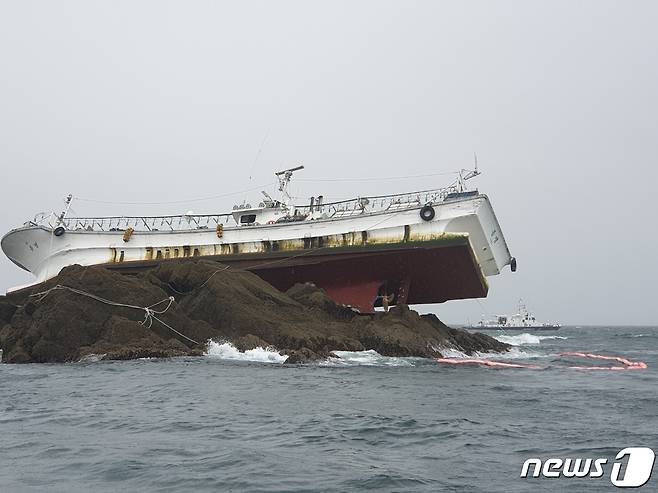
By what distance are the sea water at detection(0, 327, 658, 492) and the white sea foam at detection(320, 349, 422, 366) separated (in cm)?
200

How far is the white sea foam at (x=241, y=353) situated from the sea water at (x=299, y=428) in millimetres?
2826

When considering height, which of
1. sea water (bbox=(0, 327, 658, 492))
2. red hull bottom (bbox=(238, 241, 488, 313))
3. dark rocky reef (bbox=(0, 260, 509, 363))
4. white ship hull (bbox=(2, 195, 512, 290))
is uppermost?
white ship hull (bbox=(2, 195, 512, 290))

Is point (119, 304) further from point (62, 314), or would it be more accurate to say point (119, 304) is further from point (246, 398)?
point (246, 398)

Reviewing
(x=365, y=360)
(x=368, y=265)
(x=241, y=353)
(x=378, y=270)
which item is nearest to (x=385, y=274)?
(x=378, y=270)

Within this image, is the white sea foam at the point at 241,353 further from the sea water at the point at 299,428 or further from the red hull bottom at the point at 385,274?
the red hull bottom at the point at 385,274

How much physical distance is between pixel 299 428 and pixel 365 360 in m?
11.2

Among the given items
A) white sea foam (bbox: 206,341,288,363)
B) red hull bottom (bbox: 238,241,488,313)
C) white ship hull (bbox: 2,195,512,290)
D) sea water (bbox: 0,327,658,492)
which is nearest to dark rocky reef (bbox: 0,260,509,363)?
white sea foam (bbox: 206,341,288,363)

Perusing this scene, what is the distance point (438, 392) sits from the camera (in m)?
14.6

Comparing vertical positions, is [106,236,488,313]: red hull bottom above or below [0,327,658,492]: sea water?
above

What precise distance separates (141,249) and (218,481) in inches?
1059

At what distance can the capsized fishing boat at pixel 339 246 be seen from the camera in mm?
28266

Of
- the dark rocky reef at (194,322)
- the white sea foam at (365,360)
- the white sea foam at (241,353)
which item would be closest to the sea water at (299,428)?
the white sea foam at (365,360)

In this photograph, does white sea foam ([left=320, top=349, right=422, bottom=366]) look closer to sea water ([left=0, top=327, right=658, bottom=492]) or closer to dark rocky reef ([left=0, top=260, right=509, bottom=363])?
dark rocky reef ([left=0, top=260, right=509, bottom=363])

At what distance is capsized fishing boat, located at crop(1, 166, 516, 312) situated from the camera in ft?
92.7
